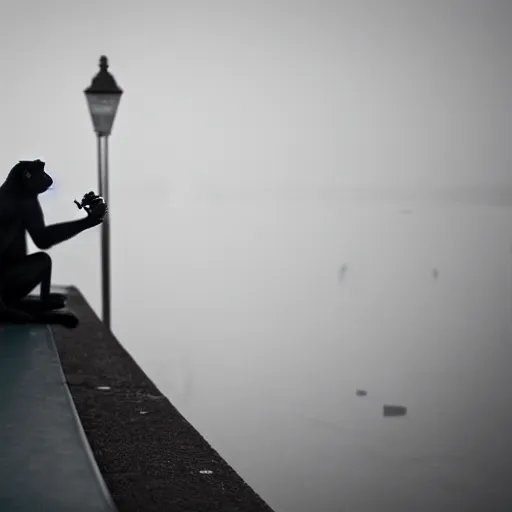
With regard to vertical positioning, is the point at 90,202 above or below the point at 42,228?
above

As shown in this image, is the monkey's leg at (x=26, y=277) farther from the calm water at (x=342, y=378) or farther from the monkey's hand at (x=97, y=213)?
the calm water at (x=342, y=378)

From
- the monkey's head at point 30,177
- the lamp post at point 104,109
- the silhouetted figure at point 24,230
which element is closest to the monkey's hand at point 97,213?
the silhouetted figure at point 24,230

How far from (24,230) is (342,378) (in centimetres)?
1760

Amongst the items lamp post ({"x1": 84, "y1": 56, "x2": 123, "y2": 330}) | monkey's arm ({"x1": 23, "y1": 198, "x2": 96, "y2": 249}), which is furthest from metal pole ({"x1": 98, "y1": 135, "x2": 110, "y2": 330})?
monkey's arm ({"x1": 23, "y1": 198, "x2": 96, "y2": 249})

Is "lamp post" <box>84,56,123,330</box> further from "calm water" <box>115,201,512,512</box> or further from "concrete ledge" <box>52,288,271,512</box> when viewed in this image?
"calm water" <box>115,201,512,512</box>

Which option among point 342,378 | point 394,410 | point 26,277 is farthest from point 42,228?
point 342,378

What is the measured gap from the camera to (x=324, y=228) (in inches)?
5281

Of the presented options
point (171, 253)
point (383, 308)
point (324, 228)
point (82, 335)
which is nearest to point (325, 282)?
point (383, 308)

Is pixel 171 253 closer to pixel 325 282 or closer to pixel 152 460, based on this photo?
pixel 325 282

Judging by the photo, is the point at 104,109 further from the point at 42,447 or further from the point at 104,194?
the point at 42,447

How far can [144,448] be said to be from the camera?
11.6ft

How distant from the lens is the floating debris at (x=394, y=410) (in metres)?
17.6

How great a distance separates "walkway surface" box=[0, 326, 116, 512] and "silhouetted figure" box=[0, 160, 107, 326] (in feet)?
3.52

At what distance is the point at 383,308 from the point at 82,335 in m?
35.2
